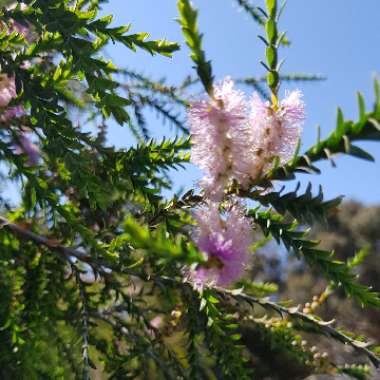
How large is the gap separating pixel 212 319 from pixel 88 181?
A: 476 millimetres

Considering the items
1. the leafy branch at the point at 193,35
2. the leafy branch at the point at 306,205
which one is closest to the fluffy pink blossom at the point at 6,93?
the leafy branch at the point at 193,35

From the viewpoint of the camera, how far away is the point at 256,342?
27.2ft

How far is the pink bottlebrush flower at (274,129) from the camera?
884 millimetres

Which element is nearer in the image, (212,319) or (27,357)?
(212,319)

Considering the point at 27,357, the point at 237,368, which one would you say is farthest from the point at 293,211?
the point at 27,357

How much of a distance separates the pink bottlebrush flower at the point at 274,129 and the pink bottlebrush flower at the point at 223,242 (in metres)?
0.10

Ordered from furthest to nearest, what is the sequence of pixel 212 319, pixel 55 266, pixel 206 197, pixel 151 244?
pixel 55 266 < pixel 212 319 < pixel 206 197 < pixel 151 244

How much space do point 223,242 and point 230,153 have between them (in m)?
0.16

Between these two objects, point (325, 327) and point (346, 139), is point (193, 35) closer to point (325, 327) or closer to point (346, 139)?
point (346, 139)

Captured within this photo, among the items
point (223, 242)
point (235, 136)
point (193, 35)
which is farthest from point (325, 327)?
point (193, 35)

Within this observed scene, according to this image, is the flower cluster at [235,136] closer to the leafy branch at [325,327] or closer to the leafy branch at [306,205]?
the leafy branch at [306,205]

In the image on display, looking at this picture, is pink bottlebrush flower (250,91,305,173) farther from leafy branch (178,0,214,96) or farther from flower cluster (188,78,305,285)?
leafy branch (178,0,214,96)

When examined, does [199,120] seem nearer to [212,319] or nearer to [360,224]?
[212,319]

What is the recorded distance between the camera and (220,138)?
825 millimetres
